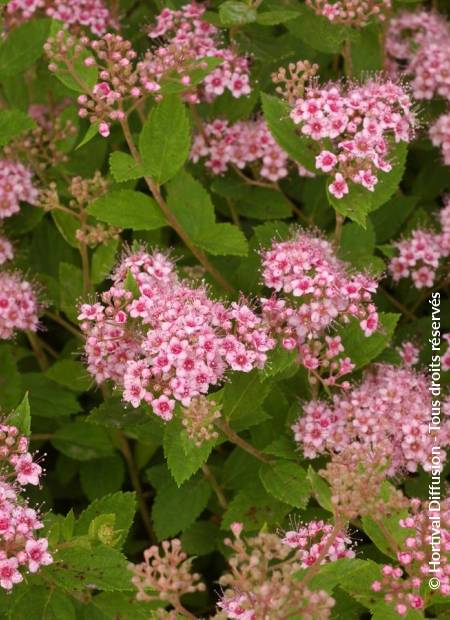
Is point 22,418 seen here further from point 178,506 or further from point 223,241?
point 223,241

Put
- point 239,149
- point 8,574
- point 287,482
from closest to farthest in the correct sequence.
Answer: point 8,574, point 287,482, point 239,149

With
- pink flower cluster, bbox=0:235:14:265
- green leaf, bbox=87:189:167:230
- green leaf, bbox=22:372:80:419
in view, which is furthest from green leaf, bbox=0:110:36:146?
green leaf, bbox=22:372:80:419

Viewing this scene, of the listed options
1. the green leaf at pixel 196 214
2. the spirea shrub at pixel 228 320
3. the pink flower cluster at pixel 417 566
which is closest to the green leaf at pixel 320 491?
the spirea shrub at pixel 228 320

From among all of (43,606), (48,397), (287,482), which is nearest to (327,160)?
(287,482)

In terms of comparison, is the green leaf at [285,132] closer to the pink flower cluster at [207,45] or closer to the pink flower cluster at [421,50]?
the pink flower cluster at [207,45]

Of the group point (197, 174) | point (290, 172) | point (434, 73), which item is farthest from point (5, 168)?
point (434, 73)

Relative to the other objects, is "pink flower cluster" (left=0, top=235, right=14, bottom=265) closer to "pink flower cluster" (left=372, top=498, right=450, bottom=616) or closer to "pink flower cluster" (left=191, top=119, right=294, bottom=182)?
"pink flower cluster" (left=191, top=119, right=294, bottom=182)
